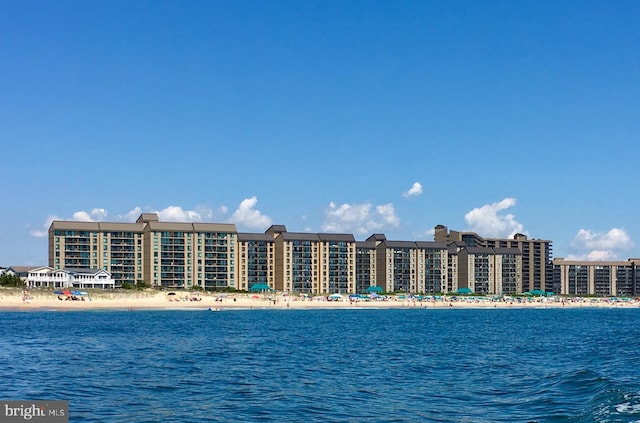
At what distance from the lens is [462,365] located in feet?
170

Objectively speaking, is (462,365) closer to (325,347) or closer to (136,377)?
(325,347)

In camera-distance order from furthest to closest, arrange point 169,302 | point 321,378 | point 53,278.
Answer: point 53,278, point 169,302, point 321,378

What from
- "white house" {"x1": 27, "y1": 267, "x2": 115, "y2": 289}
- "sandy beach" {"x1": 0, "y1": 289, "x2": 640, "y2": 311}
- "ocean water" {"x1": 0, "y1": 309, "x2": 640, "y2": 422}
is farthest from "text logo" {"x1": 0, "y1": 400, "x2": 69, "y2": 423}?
"white house" {"x1": 27, "y1": 267, "x2": 115, "y2": 289}

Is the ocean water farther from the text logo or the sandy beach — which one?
the sandy beach

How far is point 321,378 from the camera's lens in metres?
44.3

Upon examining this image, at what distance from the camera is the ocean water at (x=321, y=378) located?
3394 cm

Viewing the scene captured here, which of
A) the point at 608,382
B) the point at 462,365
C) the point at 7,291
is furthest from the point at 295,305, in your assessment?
the point at 608,382

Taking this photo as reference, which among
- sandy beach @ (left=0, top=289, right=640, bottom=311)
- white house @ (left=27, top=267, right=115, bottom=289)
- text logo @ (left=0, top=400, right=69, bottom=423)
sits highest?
text logo @ (left=0, top=400, right=69, bottom=423)

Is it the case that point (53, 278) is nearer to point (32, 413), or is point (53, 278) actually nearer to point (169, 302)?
point (169, 302)

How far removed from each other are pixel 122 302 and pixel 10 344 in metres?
101

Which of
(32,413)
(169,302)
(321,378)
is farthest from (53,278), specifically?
(32,413)

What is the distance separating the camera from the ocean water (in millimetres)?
33938

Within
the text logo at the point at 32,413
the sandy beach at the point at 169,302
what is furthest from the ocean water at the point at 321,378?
the sandy beach at the point at 169,302

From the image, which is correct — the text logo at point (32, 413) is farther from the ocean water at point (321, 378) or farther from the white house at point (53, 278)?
the white house at point (53, 278)
